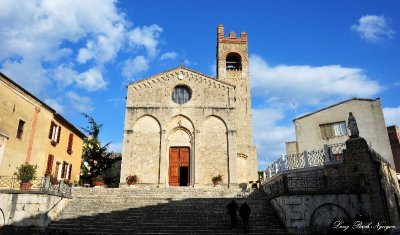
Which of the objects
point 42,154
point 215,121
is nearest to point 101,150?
point 42,154

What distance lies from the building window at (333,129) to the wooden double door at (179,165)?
502 inches

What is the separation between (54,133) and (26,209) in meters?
10.8

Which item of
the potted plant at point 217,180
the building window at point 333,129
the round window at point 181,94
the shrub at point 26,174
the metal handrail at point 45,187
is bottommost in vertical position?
the metal handrail at point 45,187

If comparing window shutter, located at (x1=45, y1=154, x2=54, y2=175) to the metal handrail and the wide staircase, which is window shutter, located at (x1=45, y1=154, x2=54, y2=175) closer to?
the metal handrail

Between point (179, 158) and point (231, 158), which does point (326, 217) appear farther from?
point (179, 158)

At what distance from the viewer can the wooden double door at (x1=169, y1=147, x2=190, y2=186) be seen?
26234 mm

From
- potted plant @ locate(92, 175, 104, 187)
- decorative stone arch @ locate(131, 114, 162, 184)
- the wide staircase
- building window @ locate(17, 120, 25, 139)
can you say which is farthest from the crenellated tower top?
building window @ locate(17, 120, 25, 139)

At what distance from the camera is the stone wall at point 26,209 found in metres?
14.1

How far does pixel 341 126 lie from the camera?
27750mm

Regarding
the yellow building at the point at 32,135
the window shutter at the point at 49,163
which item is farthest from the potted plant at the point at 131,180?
the window shutter at the point at 49,163

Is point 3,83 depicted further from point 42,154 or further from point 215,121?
point 215,121

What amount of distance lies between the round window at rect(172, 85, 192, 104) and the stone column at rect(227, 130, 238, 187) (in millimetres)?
5111

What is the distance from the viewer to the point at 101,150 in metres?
34.8

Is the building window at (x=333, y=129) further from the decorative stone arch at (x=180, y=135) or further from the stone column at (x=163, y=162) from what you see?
the stone column at (x=163, y=162)
